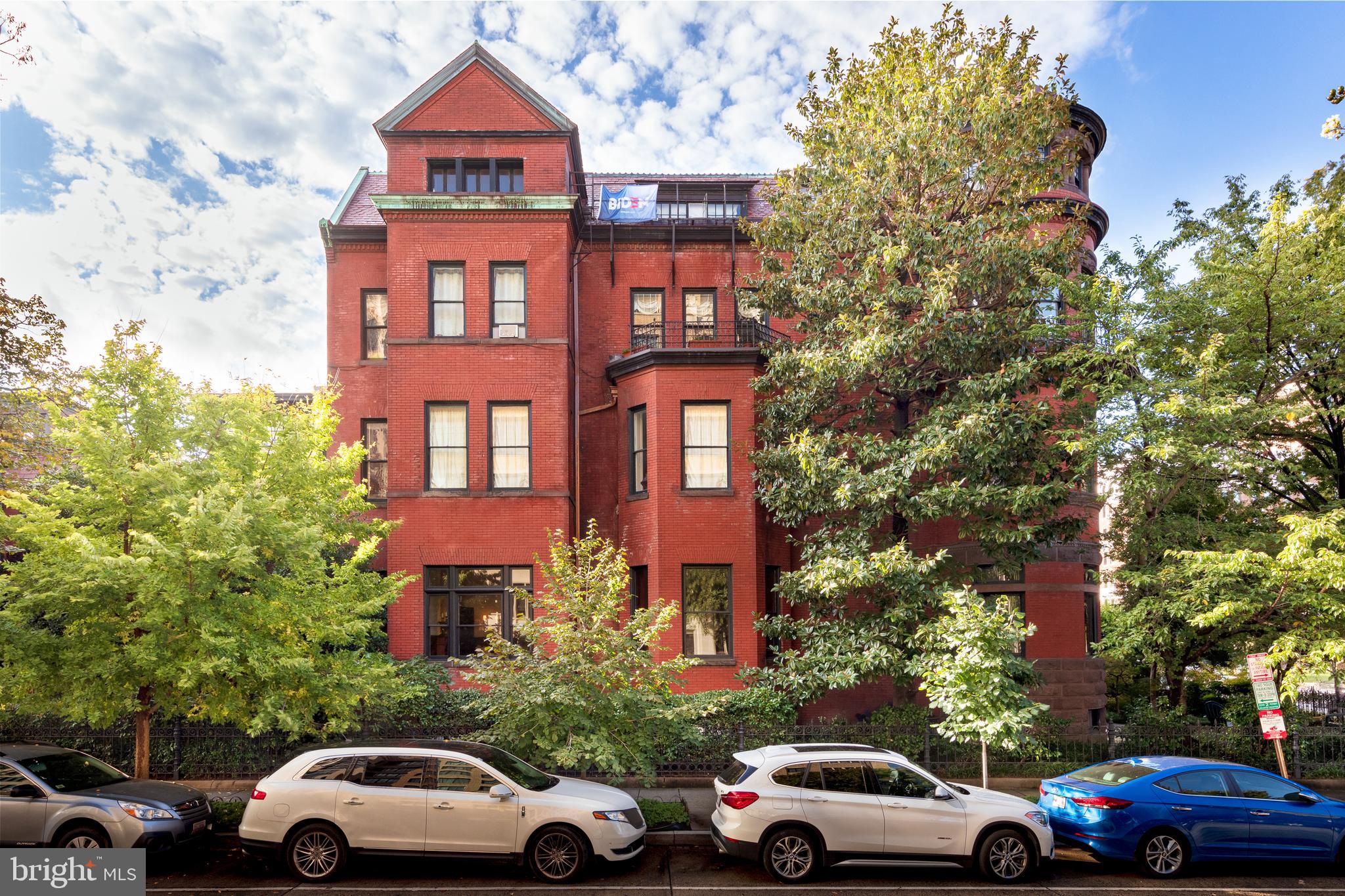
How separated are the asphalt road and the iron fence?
10.9 ft

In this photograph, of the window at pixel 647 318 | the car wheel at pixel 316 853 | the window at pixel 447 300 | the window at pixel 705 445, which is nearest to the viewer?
the car wheel at pixel 316 853

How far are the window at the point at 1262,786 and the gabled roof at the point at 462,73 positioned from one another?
1924 centimetres

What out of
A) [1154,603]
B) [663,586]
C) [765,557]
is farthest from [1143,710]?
[663,586]

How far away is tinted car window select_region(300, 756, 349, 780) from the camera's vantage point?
35.6 ft

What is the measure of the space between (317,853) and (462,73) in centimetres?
1847

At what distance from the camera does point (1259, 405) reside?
16.5 metres

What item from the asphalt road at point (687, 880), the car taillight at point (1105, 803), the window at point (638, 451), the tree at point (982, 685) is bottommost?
the asphalt road at point (687, 880)

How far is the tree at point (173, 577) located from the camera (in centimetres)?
1209

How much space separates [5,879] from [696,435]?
14695 millimetres

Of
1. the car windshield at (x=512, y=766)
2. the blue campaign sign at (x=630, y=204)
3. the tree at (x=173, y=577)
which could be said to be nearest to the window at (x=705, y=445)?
the blue campaign sign at (x=630, y=204)

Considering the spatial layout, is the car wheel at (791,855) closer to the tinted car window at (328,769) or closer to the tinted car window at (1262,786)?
the tinted car window at (328,769)

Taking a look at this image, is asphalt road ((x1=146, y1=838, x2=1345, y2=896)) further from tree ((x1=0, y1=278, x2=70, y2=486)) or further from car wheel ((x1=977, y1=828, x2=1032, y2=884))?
tree ((x1=0, y1=278, x2=70, y2=486))

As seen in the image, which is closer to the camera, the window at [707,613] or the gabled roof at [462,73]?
the window at [707,613]

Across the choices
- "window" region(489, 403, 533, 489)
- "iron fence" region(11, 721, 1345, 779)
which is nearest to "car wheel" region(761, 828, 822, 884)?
"iron fence" region(11, 721, 1345, 779)
